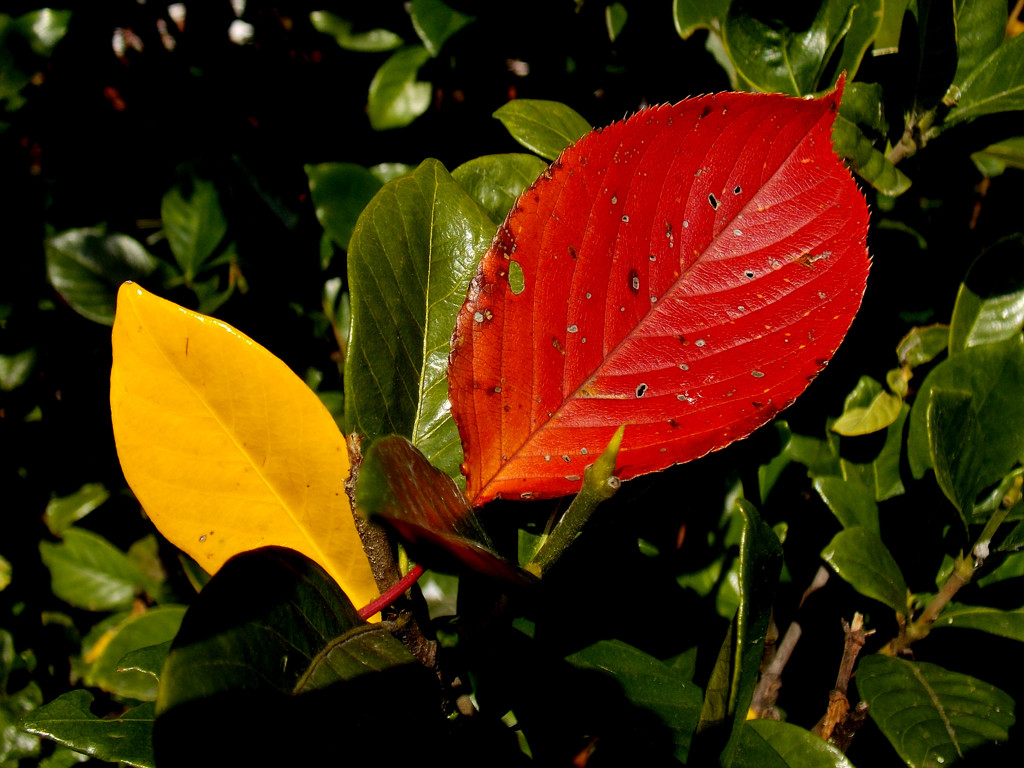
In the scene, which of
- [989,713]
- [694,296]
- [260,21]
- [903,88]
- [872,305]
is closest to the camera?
[694,296]

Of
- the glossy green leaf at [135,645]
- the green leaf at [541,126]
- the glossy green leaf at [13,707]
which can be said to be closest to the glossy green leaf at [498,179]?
the green leaf at [541,126]

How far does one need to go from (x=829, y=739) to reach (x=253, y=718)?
590 mm

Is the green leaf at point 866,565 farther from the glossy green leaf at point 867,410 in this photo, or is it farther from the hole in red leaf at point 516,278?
the hole in red leaf at point 516,278

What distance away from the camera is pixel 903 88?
874mm

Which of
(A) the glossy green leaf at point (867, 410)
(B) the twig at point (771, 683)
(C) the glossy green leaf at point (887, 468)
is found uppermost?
(A) the glossy green leaf at point (867, 410)

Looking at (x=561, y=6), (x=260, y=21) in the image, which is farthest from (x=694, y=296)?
(x=260, y=21)

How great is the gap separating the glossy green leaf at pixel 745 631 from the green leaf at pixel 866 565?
293mm

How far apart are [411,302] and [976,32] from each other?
73cm

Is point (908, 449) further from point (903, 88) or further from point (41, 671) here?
point (41, 671)

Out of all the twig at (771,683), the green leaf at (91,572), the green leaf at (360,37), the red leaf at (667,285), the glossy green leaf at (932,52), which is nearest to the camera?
the red leaf at (667,285)

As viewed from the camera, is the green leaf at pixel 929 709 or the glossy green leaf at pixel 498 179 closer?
the green leaf at pixel 929 709

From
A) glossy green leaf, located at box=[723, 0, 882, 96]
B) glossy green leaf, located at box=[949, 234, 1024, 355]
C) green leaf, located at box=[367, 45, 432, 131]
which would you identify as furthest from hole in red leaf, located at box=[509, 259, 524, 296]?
green leaf, located at box=[367, 45, 432, 131]

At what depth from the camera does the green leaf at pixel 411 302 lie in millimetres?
632

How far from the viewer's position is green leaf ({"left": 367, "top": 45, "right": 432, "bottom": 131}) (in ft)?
4.23
